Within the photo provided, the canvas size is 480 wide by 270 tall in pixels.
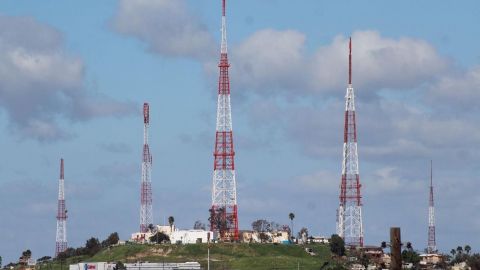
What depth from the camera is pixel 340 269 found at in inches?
7712

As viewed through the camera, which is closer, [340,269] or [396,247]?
[396,247]

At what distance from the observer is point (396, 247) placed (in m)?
55.0

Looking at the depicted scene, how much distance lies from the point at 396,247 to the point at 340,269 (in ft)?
467
